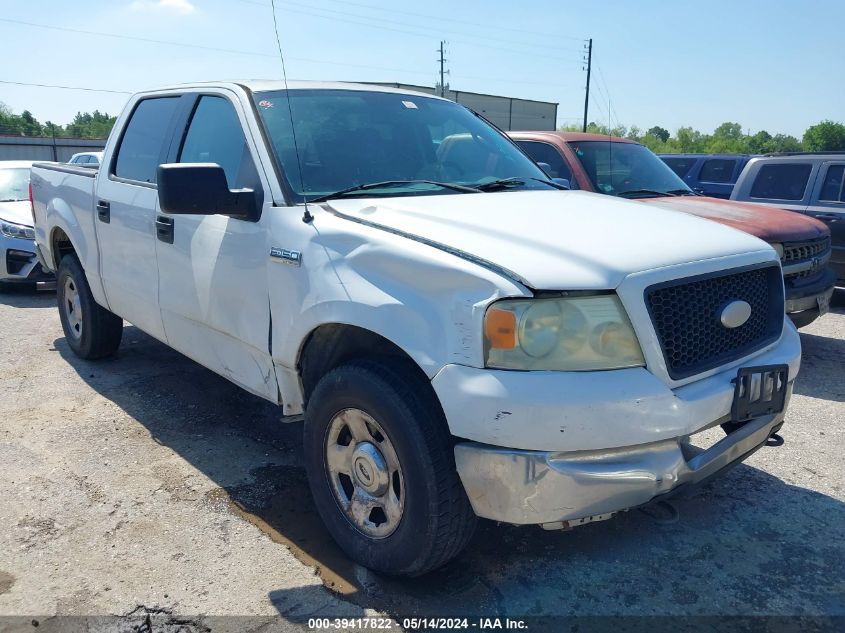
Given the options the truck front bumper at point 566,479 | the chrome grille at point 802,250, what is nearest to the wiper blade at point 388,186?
the truck front bumper at point 566,479

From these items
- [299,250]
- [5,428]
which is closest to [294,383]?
[299,250]

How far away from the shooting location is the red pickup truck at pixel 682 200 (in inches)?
226

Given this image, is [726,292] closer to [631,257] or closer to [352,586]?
[631,257]

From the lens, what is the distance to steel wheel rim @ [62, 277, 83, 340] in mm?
5520

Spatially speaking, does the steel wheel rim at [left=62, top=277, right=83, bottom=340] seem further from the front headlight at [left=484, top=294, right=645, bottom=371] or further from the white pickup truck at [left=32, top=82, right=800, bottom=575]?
the front headlight at [left=484, top=294, right=645, bottom=371]

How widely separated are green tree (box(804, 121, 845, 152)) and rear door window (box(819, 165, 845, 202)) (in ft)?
222

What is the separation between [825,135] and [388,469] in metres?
79.3

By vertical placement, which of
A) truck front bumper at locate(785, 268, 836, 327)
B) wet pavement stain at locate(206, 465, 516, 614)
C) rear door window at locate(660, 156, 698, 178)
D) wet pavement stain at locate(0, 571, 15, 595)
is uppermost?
rear door window at locate(660, 156, 698, 178)

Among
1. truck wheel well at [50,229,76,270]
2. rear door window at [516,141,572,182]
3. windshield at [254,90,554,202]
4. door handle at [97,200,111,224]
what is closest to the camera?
windshield at [254,90,554,202]

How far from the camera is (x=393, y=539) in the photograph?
106 inches

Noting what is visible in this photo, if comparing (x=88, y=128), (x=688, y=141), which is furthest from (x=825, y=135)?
(x=88, y=128)

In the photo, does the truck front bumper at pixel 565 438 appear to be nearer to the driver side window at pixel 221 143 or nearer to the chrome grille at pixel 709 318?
the chrome grille at pixel 709 318

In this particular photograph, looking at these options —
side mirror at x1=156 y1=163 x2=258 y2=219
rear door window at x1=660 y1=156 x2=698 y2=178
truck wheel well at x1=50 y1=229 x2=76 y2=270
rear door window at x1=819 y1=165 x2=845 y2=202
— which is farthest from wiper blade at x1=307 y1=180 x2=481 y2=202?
rear door window at x1=660 y1=156 x2=698 y2=178

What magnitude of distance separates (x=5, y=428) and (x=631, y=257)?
393cm
